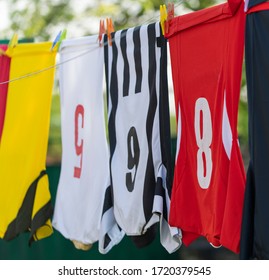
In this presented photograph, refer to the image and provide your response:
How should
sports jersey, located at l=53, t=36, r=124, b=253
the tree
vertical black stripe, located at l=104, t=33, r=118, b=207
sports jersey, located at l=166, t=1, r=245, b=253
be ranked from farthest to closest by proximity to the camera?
the tree → sports jersey, located at l=53, t=36, r=124, b=253 → vertical black stripe, located at l=104, t=33, r=118, b=207 → sports jersey, located at l=166, t=1, r=245, b=253

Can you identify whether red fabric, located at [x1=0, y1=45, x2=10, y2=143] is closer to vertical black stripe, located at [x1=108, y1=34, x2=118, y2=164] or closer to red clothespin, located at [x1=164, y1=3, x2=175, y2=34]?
vertical black stripe, located at [x1=108, y1=34, x2=118, y2=164]

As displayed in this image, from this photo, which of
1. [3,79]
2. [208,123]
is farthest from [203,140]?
[3,79]

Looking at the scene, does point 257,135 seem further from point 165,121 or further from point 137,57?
point 137,57

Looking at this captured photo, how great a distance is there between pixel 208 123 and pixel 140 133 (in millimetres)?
394

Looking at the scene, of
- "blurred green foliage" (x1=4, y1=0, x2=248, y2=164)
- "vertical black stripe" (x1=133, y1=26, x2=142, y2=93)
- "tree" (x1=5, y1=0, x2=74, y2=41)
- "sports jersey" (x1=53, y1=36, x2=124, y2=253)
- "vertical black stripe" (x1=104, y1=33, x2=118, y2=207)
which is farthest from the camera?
"tree" (x1=5, y1=0, x2=74, y2=41)

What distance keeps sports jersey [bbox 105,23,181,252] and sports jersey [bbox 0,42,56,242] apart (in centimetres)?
47

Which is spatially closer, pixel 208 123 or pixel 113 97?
pixel 208 123

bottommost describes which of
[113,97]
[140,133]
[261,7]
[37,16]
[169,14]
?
[140,133]

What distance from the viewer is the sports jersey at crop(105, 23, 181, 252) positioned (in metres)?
2.99

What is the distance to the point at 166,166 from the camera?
299 centimetres

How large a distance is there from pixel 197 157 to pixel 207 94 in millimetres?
245

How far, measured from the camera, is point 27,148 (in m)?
3.65

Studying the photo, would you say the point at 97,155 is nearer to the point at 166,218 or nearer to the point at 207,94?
the point at 166,218

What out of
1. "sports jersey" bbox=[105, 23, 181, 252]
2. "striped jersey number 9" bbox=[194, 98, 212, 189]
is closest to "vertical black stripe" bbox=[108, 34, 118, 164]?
"sports jersey" bbox=[105, 23, 181, 252]
